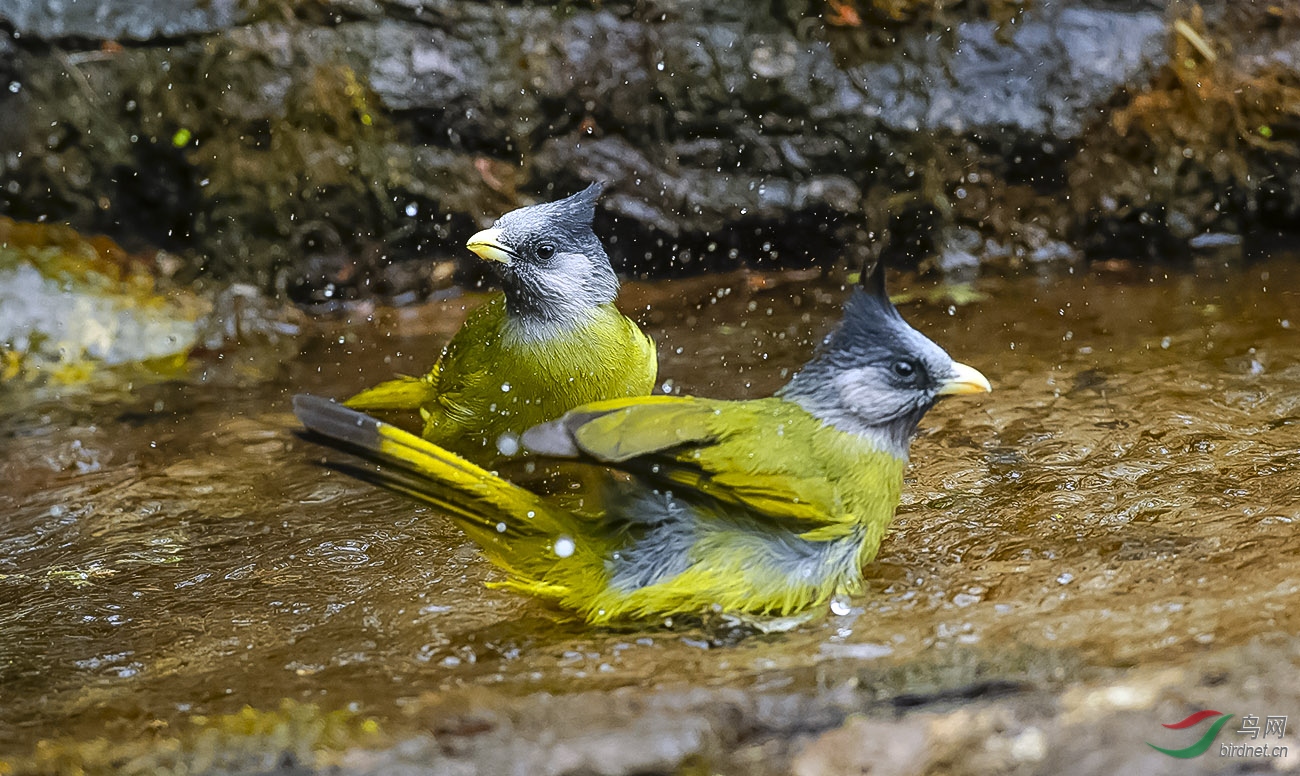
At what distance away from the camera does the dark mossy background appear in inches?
222

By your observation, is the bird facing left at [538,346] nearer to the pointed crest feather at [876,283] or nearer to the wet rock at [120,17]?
the pointed crest feather at [876,283]

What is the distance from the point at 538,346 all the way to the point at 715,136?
259 centimetres

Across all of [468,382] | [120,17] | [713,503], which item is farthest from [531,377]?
[120,17]

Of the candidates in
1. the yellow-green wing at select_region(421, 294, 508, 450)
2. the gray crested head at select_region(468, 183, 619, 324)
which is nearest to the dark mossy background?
the yellow-green wing at select_region(421, 294, 508, 450)

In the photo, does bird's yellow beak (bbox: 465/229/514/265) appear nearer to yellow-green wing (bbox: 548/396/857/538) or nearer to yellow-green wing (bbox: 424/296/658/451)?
yellow-green wing (bbox: 424/296/658/451)

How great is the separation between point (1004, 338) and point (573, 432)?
9.30ft

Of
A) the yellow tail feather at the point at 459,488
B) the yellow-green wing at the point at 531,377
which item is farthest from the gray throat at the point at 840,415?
the yellow-green wing at the point at 531,377

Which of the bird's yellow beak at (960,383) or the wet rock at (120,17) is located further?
the wet rock at (120,17)

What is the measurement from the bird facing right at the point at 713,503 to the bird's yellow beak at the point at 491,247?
1.18 meters

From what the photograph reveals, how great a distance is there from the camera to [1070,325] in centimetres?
503

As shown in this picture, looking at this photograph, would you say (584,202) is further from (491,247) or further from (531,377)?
(531,377)

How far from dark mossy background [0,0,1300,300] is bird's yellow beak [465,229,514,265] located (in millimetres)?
2146

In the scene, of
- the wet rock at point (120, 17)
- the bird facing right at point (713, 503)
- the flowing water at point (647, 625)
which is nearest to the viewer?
the flowing water at point (647, 625)

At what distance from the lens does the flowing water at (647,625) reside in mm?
2441
